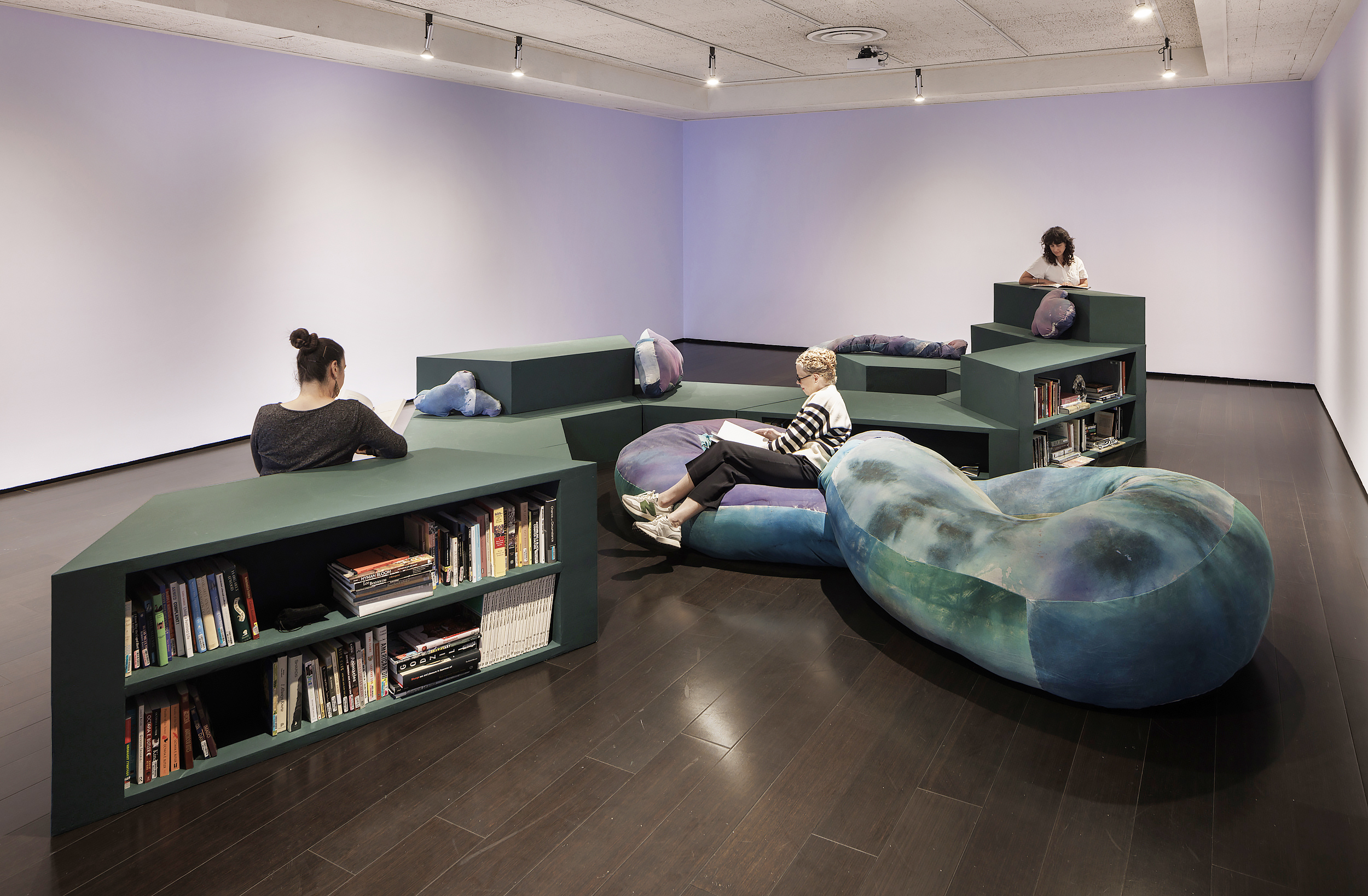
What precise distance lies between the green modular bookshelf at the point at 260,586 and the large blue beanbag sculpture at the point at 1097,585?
1.22 meters

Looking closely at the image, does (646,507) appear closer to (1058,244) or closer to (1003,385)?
(1003,385)

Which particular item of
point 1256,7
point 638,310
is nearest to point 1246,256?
point 1256,7

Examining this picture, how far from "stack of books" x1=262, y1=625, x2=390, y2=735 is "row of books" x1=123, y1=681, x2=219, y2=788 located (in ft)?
0.65

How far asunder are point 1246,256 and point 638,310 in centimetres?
687

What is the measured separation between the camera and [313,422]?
3.26 metres

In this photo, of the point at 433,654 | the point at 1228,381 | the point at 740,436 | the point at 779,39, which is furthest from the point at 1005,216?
the point at 433,654

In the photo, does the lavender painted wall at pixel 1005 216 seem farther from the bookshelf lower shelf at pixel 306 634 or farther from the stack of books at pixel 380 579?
the stack of books at pixel 380 579

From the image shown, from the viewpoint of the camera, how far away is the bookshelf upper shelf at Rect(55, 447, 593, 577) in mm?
2490

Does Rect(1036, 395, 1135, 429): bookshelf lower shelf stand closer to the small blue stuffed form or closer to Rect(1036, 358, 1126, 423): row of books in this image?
Rect(1036, 358, 1126, 423): row of books

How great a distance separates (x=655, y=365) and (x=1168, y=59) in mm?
5664

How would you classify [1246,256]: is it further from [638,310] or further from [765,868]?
[765,868]

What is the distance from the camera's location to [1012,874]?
2.18m

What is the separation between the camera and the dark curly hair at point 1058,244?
730 cm

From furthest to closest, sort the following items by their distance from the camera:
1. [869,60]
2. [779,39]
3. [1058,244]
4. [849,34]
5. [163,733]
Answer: [869,60]
[779,39]
[849,34]
[1058,244]
[163,733]
